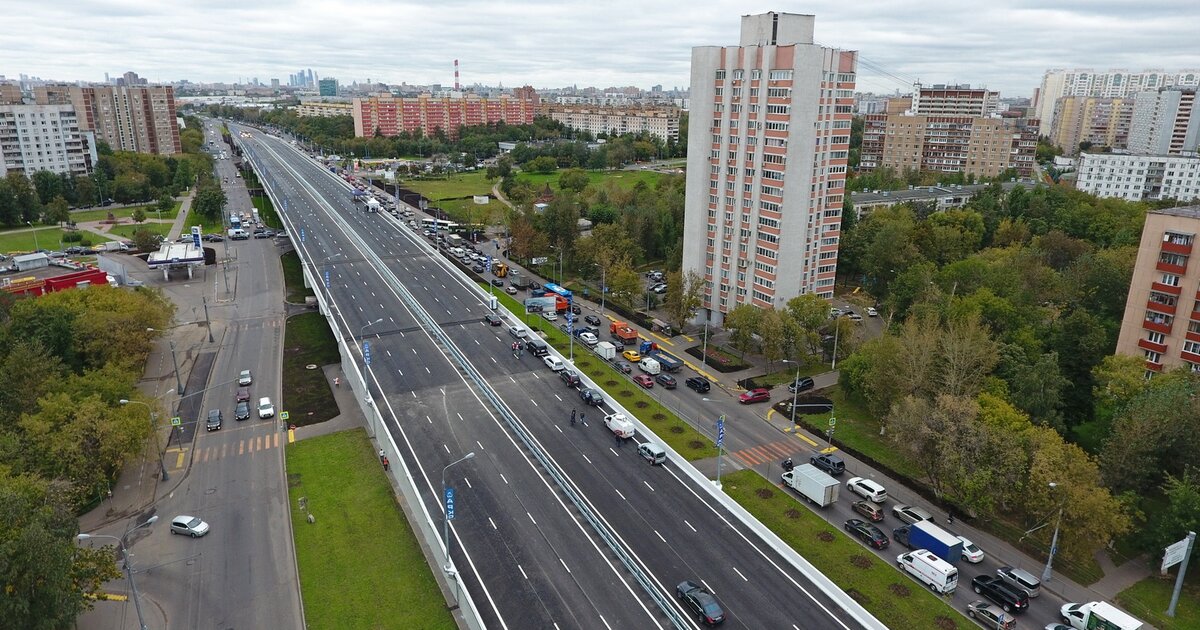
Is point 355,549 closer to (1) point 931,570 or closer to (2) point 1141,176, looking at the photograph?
(1) point 931,570

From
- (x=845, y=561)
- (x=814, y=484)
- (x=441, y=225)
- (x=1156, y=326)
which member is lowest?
(x=845, y=561)

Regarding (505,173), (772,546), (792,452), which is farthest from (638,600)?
(505,173)

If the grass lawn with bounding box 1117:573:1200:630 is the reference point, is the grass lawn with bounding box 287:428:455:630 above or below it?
below

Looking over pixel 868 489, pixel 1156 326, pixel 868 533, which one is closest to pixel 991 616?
pixel 868 533

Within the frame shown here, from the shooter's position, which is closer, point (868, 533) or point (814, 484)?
point (868, 533)

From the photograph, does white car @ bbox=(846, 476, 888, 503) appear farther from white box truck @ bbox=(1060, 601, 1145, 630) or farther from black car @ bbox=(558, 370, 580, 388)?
black car @ bbox=(558, 370, 580, 388)

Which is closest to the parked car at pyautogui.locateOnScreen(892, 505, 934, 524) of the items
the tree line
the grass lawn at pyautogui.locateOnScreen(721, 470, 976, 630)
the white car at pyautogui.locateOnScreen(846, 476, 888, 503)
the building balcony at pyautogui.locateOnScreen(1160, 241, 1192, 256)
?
the white car at pyautogui.locateOnScreen(846, 476, 888, 503)
